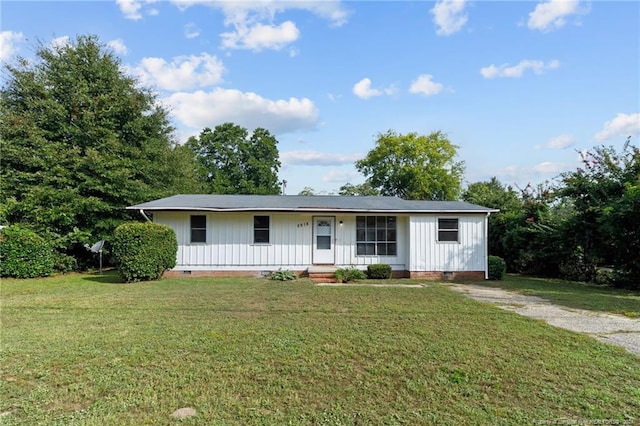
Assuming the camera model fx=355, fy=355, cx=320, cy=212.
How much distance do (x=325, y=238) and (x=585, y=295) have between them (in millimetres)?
7413

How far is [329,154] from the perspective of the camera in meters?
41.6

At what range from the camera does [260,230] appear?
1213 cm

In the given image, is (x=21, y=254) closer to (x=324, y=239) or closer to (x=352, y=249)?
(x=324, y=239)

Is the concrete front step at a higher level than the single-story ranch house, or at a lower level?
lower

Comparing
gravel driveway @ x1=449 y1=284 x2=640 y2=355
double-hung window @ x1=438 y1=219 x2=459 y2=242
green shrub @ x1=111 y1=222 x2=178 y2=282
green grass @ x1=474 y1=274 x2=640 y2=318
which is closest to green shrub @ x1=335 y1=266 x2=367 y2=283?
double-hung window @ x1=438 y1=219 x2=459 y2=242

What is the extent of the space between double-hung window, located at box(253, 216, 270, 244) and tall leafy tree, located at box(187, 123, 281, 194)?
21.7 meters

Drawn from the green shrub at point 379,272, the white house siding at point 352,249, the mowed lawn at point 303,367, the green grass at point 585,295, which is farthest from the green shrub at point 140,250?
the green grass at point 585,295

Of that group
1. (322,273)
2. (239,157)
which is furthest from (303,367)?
(239,157)

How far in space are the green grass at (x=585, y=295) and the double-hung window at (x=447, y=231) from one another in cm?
170

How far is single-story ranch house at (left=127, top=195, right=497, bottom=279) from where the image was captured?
11.8 metres

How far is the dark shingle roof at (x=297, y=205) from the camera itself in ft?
37.9

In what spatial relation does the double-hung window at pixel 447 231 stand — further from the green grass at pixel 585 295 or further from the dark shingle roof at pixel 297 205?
the green grass at pixel 585 295

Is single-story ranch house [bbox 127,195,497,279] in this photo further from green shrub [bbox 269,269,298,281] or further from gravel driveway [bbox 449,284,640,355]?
gravel driveway [bbox 449,284,640,355]

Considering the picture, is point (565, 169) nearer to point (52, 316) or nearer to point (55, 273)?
point (52, 316)
